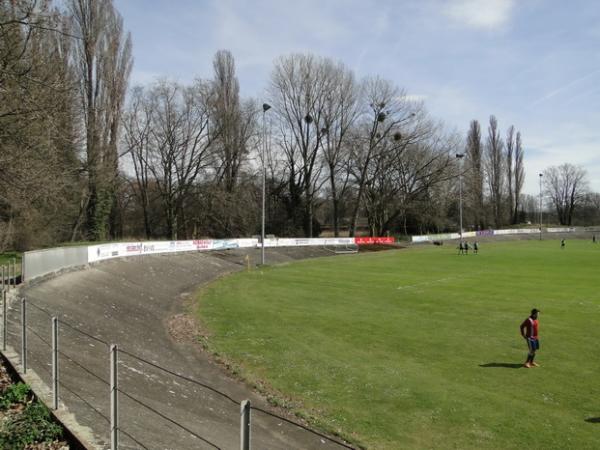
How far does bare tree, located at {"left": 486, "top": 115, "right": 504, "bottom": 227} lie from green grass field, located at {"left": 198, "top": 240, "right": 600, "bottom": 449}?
280ft

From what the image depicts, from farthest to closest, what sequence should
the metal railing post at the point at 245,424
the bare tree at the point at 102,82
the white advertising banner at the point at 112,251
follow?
1. the bare tree at the point at 102,82
2. the white advertising banner at the point at 112,251
3. the metal railing post at the point at 245,424

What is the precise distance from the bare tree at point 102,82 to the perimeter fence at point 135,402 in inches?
1320

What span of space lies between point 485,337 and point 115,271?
21.3 meters

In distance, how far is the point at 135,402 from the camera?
367 inches

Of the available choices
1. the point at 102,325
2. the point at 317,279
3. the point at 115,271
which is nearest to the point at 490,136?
the point at 317,279

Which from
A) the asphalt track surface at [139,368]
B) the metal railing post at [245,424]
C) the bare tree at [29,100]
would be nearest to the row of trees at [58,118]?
the bare tree at [29,100]

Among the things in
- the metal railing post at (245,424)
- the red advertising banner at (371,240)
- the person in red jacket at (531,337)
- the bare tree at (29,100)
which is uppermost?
the bare tree at (29,100)

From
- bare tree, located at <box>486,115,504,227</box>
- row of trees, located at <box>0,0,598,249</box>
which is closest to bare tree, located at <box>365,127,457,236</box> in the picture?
row of trees, located at <box>0,0,598,249</box>

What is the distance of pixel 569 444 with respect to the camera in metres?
9.23

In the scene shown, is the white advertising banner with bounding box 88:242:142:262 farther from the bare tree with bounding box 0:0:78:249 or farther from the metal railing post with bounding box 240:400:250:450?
the metal railing post with bounding box 240:400:250:450

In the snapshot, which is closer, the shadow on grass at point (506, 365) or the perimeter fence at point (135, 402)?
the perimeter fence at point (135, 402)

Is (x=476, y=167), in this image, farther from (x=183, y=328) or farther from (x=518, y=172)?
(x=183, y=328)

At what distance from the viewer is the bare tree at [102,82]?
144 ft

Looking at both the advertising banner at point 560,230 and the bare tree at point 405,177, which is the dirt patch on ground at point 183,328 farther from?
the advertising banner at point 560,230
